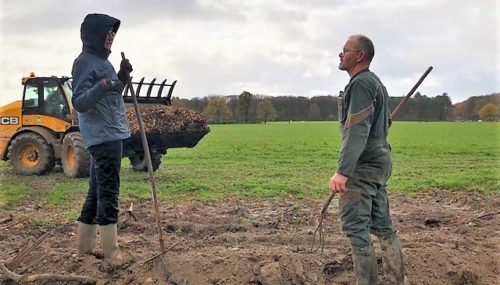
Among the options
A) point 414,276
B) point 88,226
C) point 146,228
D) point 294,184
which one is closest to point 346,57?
point 414,276

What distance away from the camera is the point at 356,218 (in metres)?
4.54

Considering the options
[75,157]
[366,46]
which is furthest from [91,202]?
[75,157]

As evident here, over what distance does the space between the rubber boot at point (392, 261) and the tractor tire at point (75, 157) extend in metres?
9.79

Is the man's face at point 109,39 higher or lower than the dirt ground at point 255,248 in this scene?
higher

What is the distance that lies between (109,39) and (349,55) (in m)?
2.24

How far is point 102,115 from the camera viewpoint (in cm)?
516

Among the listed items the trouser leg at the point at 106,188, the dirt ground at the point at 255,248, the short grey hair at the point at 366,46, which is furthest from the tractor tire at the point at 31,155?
the short grey hair at the point at 366,46

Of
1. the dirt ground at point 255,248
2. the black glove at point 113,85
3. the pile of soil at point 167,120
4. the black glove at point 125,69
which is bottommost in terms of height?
the dirt ground at point 255,248

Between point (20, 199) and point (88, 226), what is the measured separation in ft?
18.3

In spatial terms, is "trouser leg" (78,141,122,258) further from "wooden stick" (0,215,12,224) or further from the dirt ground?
"wooden stick" (0,215,12,224)

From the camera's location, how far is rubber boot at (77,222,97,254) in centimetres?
552

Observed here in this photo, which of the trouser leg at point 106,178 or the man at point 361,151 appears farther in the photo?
the trouser leg at point 106,178

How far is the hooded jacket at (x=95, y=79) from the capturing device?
511cm

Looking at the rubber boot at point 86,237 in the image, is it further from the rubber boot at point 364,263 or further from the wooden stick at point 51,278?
the rubber boot at point 364,263
